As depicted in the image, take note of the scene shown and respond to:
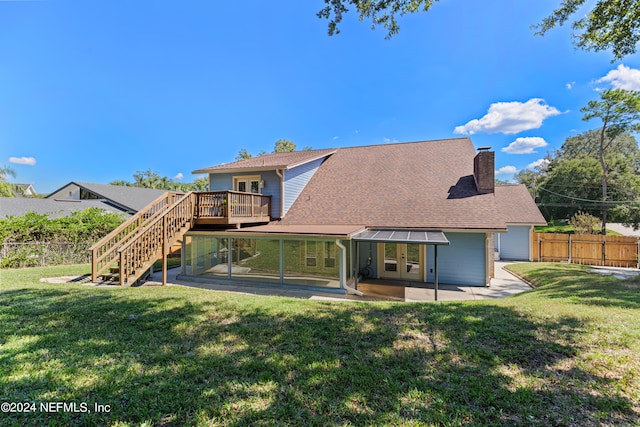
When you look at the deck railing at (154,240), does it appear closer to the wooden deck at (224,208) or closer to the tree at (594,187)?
the wooden deck at (224,208)

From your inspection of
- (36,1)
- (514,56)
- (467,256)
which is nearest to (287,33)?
(36,1)

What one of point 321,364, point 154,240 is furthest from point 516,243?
point 154,240

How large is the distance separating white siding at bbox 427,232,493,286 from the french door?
0.51 m

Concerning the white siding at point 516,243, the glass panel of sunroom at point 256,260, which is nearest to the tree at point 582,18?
the glass panel of sunroom at point 256,260

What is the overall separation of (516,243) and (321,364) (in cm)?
1855

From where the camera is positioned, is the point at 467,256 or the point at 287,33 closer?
the point at 467,256

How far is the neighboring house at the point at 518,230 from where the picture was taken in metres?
16.3

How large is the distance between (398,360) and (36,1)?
41.6 ft

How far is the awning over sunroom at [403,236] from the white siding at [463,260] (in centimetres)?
132

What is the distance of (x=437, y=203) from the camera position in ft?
37.0

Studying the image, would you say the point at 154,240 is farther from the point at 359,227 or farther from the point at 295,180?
the point at 359,227

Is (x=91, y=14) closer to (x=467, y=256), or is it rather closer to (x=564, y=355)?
(x=564, y=355)

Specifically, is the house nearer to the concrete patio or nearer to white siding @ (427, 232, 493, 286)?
white siding @ (427, 232, 493, 286)

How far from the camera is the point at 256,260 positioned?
10.6 metres
